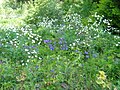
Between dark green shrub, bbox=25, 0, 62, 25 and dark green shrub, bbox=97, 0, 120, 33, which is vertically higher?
dark green shrub, bbox=97, 0, 120, 33

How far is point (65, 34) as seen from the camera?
565 centimetres

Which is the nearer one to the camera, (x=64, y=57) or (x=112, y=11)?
(x=64, y=57)

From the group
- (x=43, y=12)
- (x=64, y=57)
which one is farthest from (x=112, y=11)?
(x=43, y=12)

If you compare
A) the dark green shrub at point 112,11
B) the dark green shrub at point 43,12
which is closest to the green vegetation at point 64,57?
the dark green shrub at point 112,11

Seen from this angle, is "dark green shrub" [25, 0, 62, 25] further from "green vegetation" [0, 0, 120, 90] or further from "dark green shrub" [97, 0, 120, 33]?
"dark green shrub" [97, 0, 120, 33]

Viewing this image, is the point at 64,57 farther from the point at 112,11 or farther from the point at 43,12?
the point at 43,12

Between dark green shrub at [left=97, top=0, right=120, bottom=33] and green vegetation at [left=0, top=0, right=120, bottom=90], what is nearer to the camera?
green vegetation at [left=0, top=0, right=120, bottom=90]

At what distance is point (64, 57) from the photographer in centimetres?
452

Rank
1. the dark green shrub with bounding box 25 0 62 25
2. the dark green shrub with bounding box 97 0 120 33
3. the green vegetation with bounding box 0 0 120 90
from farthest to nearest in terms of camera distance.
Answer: the dark green shrub with bounding box 25 0 62 25 < the dark green shrub with bounding box 97 0 120 33 < the green vegetation with bounding box 0 0 120 90

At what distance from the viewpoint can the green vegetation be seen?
12.7 ft

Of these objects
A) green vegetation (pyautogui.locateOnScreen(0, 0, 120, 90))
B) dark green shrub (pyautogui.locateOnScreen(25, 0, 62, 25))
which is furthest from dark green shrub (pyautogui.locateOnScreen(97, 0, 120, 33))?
dark green shrub (pyautogui.locateOnScreen(25, 0, 62, 25))

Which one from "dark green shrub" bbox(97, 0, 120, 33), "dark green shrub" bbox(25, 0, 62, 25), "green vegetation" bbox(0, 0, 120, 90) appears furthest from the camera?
"dark green shrub" bbox(25, 0, 62, 25)

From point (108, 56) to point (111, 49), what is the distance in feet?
1.39

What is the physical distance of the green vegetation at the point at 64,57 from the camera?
387cm
